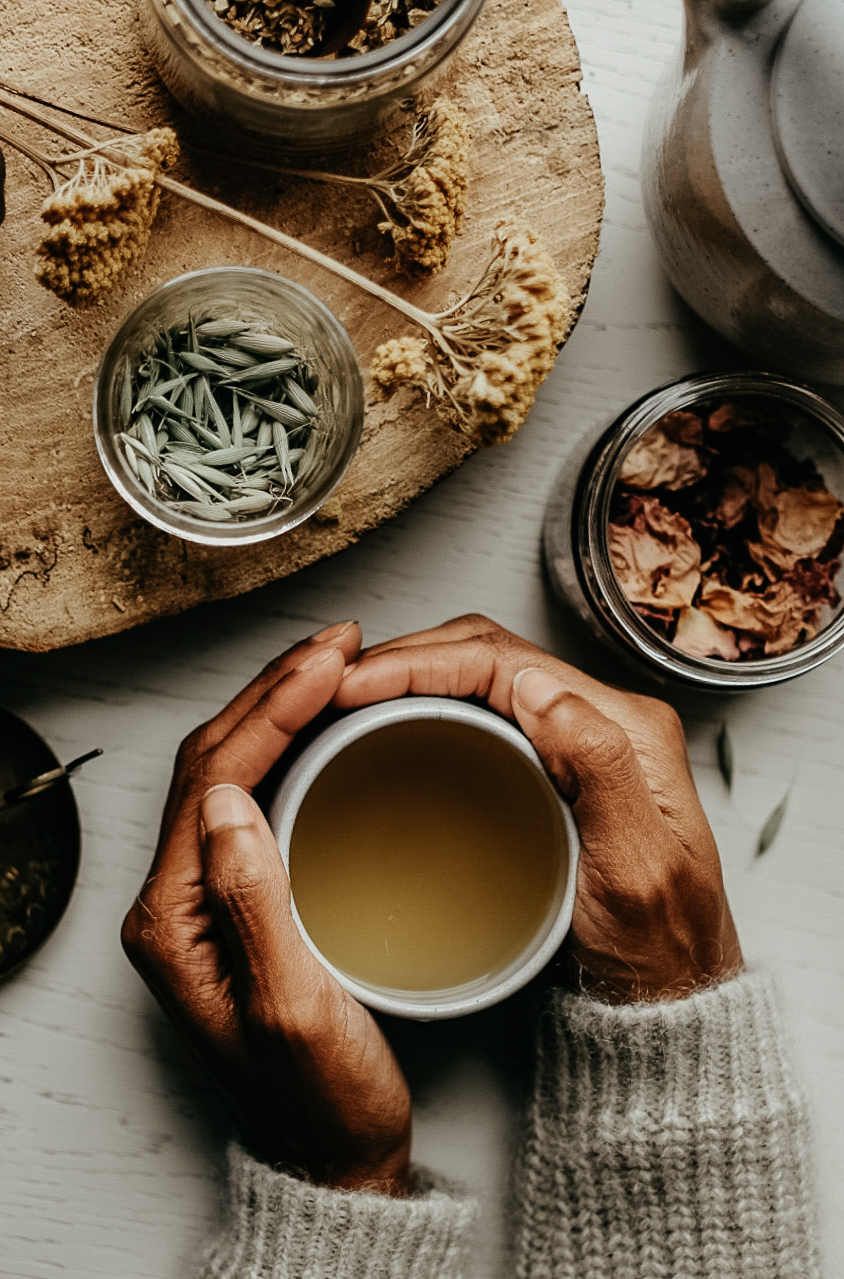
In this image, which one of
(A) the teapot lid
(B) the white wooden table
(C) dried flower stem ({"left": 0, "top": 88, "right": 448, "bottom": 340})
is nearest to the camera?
(A) the teapot lid

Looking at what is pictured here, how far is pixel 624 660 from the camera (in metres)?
0.80

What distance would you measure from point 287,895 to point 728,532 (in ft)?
1.41

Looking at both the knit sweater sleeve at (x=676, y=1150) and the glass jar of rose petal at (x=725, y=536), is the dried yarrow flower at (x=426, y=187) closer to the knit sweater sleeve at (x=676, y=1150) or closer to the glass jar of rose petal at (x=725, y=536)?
the glass jar of rose petal at (x=725, y=536)

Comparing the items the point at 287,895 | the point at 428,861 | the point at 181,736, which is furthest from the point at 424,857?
the point at 181,736

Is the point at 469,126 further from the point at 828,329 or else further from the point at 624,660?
the point at 624,660

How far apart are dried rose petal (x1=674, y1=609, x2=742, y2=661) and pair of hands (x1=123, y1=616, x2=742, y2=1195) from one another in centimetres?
7

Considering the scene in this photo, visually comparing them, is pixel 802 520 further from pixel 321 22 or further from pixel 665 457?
pixel 321 22

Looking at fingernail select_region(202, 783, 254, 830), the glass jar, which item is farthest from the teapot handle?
fingernail select_region(202, 783, 254, 830)

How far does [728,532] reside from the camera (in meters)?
0.76

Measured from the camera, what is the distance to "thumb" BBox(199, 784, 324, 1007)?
61cm

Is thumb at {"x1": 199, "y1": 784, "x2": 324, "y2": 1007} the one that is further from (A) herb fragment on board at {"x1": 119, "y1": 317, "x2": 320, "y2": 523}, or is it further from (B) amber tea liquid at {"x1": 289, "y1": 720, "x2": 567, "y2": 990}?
(A) herb fragment on board at {"x1": 119, "y1": 317, "x2": 320, "y2": 523}

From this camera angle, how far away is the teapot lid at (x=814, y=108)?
56cm

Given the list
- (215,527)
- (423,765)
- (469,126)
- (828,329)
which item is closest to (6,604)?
(215,527)

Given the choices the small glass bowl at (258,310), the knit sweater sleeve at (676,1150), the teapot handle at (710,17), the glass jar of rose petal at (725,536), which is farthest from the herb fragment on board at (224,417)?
the knit sweater sleeve at (676,1150)
